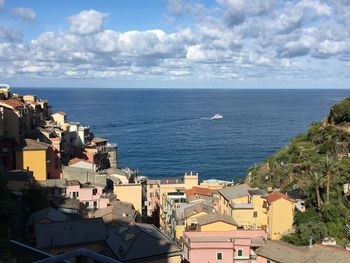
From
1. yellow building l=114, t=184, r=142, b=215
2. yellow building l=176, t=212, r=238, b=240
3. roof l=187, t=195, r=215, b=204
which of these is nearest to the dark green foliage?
roof l=187, t=195, r=215, b=204

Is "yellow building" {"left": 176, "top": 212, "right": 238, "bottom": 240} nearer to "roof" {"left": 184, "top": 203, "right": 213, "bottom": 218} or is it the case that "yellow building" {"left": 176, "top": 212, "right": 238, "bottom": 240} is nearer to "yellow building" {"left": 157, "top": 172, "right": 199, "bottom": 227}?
"roof" {"left": 184, "top": 203, "right": 213, "bottom": 218}

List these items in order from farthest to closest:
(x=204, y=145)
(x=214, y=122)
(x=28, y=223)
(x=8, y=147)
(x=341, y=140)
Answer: (x=214, y=122) < (x=204, y=145) < (x=341, y=140) < (x=8, y=147) < (x=28, y=223)

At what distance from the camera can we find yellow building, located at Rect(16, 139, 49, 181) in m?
46.2

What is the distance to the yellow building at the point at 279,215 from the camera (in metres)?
37.9

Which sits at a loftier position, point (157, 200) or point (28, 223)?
point (28, 223)

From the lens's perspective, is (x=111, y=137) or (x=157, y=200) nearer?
(x=157, y=200)

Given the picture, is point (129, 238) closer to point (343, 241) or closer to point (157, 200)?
point (343, 241)

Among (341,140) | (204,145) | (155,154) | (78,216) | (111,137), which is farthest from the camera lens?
(111,137)

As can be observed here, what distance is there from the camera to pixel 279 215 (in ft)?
125

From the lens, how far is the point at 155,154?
3989 inches

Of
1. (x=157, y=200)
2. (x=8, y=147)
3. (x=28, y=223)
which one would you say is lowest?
(x=157, y=200)

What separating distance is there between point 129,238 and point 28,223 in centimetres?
778

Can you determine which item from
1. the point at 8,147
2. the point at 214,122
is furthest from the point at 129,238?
the point at 214,122

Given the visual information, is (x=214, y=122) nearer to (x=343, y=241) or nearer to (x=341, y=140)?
(x=341, y=140)
